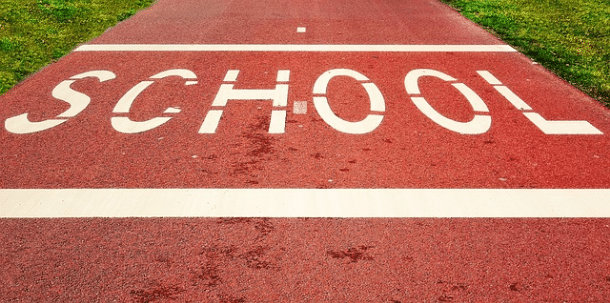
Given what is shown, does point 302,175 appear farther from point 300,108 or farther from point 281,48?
point 281,48

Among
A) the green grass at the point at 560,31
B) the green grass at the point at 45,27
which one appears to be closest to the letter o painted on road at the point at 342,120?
the green grass at the point at 560,31

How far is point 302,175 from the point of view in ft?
16.9

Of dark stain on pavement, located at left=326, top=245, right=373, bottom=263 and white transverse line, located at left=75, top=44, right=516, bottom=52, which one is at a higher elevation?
dark stain on pavement, located at left=326, top=245, right=373, bottom=263

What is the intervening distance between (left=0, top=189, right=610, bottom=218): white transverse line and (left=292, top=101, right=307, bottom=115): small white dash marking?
187 cm

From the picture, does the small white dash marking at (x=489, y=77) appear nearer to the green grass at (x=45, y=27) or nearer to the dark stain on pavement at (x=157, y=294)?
the dark stain on pavement at (x=157, y=294)

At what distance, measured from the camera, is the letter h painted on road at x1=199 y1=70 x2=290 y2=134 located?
6211 millimetres

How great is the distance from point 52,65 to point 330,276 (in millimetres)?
6209

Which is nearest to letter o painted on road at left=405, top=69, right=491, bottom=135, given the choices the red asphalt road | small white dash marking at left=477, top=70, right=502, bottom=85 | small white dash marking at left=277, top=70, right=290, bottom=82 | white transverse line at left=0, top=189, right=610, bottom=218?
the red asphalt road

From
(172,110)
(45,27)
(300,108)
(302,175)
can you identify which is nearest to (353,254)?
(302,175)

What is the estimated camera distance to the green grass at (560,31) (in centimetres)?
816

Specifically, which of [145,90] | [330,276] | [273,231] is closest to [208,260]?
[273,231]

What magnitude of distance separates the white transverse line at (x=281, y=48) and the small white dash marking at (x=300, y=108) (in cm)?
254

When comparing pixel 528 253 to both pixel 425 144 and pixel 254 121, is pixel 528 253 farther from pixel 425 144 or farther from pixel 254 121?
pixel 254 121

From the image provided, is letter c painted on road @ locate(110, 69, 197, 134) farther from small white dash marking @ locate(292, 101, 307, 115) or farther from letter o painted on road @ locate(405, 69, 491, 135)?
letter o painted on road @ locate(405, 69, 491, 135)
